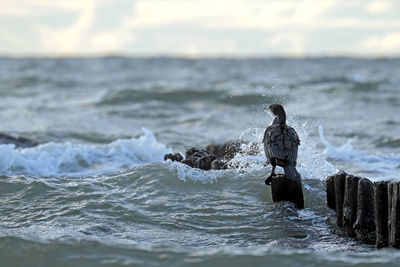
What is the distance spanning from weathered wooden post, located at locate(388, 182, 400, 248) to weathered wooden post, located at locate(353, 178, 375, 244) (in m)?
0.46

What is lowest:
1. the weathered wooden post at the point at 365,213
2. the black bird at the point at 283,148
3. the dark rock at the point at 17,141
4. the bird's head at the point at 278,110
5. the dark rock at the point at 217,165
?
the weathered wooden post at the point at 365,213

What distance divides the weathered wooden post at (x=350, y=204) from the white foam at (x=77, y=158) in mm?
4844

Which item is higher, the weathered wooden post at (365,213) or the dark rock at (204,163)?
the dark rock at (204,163)

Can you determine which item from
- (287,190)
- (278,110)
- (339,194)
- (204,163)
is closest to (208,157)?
(204,163)

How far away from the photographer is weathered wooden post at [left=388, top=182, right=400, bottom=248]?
5.29 metres

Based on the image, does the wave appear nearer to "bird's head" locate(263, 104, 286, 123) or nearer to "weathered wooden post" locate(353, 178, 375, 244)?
"bird's head" locate(263, 104, 286, 123)

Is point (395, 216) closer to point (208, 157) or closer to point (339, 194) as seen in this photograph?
point (339, 194)

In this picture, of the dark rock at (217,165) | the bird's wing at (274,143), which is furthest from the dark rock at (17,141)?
the bird's wing at (274,143)

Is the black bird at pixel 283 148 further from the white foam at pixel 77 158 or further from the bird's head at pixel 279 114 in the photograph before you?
the white foam at pixel 77 158

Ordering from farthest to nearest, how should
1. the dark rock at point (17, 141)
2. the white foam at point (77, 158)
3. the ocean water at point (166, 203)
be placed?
the dark rock at point (17, 141)
the white foam at point (77, 158)
the ocean water at point (166, 203)

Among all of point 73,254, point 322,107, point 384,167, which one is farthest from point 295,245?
point 322,107

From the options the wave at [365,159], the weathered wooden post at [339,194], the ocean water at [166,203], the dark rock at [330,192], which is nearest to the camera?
the ocean water at [166,203]

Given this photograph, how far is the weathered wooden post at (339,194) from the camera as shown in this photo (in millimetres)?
6172

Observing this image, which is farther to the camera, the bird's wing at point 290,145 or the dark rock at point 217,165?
the dark rock at point 217,165
